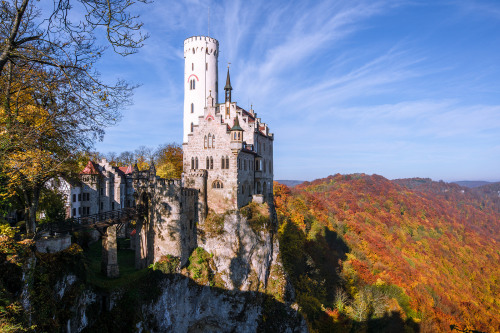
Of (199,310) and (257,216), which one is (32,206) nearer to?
(199,310)

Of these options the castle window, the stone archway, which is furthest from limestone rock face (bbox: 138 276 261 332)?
the castle window

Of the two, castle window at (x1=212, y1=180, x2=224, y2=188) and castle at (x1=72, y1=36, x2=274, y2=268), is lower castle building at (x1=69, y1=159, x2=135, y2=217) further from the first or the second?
castle window at (x1=212, y1=180, x2=224, y2=188)

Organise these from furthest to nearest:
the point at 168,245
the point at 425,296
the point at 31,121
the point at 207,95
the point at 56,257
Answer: the point at 425,296, the point at 207,95, the point at 168,245, the point at 56,257, the point at 31,121

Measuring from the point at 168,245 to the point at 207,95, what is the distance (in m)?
22.4

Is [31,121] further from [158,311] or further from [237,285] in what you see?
[237,285]

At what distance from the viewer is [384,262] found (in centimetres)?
7669

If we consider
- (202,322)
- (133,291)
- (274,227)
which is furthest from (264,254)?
(133,291)

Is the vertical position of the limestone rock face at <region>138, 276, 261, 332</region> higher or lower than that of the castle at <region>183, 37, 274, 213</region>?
lower

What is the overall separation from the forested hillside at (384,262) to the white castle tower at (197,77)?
2344cm

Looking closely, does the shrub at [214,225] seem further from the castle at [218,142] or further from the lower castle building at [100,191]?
the lower castle building at [100,191]

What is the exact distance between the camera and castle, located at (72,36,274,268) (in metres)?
30.0

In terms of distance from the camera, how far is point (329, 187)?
466 ft

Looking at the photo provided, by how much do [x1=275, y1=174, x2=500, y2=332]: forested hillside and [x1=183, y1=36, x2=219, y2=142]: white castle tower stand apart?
23442 mm

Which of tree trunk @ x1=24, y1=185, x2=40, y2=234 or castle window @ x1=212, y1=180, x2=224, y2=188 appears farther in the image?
castle window @ x1=212, y1=180, x2=224, y2=188
